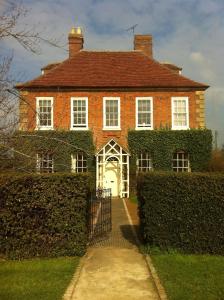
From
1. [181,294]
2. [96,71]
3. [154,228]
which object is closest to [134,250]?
[154,228]

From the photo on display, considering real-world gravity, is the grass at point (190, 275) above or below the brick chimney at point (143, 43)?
below

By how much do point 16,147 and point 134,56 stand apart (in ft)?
63.8

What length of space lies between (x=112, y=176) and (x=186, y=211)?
15653 millimetres

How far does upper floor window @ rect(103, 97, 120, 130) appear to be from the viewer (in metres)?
26.0

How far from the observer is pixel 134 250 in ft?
35.9

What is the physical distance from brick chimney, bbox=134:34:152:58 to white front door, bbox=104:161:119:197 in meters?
9.46

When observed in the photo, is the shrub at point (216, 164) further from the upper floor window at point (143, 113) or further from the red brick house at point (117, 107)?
the upper floor window at point (143, 113)

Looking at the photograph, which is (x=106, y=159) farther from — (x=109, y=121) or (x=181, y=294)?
(x=181, y=294)

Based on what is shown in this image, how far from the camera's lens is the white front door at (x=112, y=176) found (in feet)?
84.2

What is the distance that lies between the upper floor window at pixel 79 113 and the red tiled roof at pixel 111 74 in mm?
971

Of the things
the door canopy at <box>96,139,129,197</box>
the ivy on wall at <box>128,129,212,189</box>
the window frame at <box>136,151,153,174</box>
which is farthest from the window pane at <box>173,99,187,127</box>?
the door canopy at <box>96,139,129,197</box>

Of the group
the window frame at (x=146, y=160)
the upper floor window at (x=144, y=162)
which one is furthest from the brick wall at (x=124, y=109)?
the upper floor window at (x=144, y=162)

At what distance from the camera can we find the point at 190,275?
27.9 feet

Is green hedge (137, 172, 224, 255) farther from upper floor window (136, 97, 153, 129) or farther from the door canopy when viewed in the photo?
upper floor window (136, 97, 153, 129)
